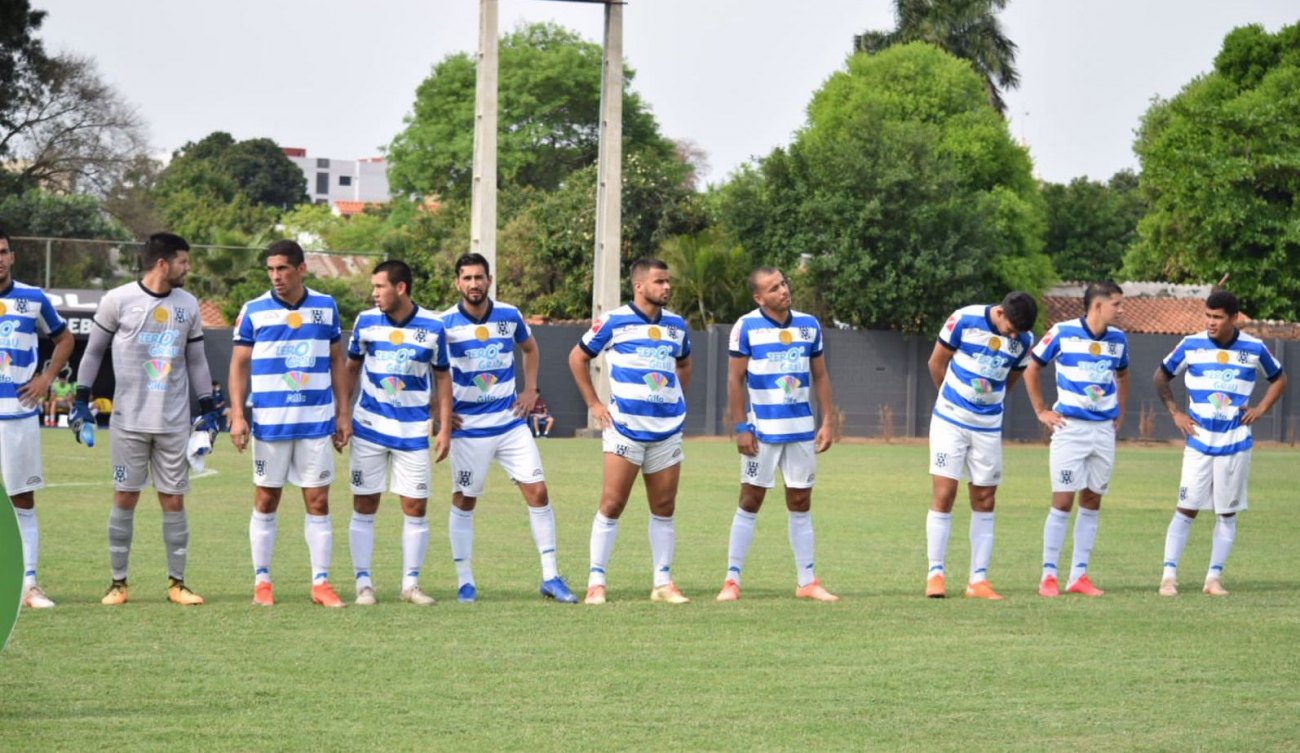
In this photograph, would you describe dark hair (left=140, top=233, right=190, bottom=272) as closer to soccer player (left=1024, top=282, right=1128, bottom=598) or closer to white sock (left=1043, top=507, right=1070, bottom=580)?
soccer player (left=1024, top=282, right=1128, bottom=598)

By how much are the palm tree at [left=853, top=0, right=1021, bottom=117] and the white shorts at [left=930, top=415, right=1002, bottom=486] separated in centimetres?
5314

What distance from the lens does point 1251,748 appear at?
695 centimetres

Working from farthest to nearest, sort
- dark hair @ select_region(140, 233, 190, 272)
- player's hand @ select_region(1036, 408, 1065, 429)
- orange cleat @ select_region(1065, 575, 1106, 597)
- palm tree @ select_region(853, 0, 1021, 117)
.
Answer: palm tree @ select_region(853, 0, 1021, 117)
orange cleat @ select_region(1065, 575, 1106, 597)
player's hand @ select_region(1036, 408, 1065, 429)
dark hair @ select_region(140, 233, 190, 272)

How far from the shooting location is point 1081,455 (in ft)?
39.7

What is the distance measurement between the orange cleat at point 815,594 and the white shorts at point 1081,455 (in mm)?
1905

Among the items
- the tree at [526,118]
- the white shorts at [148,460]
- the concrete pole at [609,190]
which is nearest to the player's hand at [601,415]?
the white shorts at [148,460]

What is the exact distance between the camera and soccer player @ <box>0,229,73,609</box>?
1038 centimetres

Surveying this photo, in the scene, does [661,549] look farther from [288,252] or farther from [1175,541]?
[1175,541]

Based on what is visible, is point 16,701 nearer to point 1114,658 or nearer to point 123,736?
point 123,736

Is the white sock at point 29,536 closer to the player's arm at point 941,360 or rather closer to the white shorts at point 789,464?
the white shorts at point 789,464

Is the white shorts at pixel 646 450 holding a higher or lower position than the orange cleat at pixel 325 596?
higher

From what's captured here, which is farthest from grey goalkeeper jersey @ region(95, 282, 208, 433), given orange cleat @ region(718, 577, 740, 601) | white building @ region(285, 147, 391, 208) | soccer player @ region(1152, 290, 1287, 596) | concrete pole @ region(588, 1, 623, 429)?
white building @ region(285, 147, 391, 208)

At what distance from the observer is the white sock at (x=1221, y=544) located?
40.3 ft

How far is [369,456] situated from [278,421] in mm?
638
